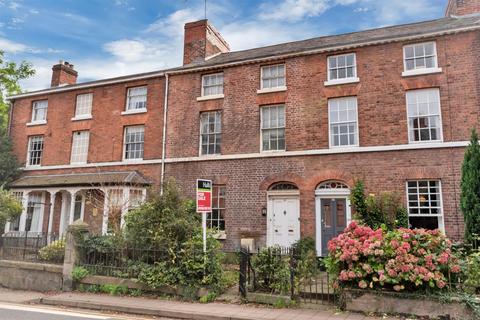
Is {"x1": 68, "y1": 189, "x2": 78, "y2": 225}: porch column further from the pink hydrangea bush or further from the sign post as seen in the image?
the pink hydrangea bush

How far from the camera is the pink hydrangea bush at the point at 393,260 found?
25.4 feet

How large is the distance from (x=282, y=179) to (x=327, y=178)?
6.15ft

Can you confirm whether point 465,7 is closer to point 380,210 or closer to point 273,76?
point 273,76

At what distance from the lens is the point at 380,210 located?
1330cm

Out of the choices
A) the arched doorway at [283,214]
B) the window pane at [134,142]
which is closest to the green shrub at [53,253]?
the window pane at [134,142]

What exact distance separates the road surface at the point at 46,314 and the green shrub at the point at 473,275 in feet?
23.6

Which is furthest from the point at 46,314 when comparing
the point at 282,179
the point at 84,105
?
the point at 84,105

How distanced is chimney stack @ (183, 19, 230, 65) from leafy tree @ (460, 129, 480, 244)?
1359 centimetres

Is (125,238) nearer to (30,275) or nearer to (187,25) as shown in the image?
(30,275)

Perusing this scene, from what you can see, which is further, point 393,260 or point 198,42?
point 198,42

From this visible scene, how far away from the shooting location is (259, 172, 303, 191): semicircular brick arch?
15289 millimetres

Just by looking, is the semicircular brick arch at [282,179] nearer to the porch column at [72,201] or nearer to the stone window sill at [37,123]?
the porch column at [72,201]

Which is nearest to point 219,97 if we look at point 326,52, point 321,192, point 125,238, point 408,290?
point 326,52

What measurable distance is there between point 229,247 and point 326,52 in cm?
935
